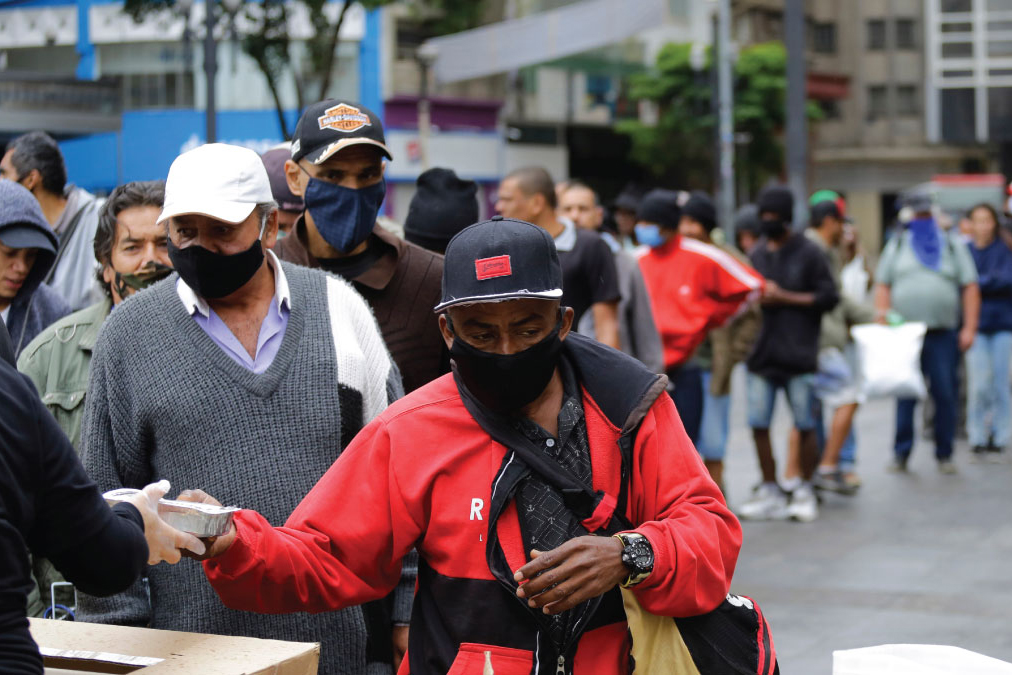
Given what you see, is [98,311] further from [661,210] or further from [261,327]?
[661,210]

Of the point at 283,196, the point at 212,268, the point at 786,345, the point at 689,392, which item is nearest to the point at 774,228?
the point at 786,345

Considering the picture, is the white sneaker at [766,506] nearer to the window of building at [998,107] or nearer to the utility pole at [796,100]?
the utility pole at [796,100]

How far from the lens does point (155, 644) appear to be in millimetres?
2605

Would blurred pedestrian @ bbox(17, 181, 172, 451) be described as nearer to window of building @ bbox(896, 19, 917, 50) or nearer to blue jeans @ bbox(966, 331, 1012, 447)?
blue jeans @ bbox(966, 331, 1012, 447)

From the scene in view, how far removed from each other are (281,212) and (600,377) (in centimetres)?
258

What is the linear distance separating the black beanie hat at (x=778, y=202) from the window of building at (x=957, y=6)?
53.2 meters

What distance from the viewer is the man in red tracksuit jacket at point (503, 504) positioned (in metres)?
2.71

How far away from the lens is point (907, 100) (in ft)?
197

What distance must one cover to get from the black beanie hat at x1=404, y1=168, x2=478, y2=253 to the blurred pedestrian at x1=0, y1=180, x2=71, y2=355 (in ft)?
4.44

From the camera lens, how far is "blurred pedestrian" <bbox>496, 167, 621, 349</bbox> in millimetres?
7117

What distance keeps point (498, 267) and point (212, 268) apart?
89 cm

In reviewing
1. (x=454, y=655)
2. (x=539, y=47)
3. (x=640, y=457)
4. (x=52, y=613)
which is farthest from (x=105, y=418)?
(x=539, y=47)

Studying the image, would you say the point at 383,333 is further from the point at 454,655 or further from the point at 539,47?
the point at 539,47

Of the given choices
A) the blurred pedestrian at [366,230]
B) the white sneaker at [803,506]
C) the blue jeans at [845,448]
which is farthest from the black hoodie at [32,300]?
the blue jeans at [845,448]
